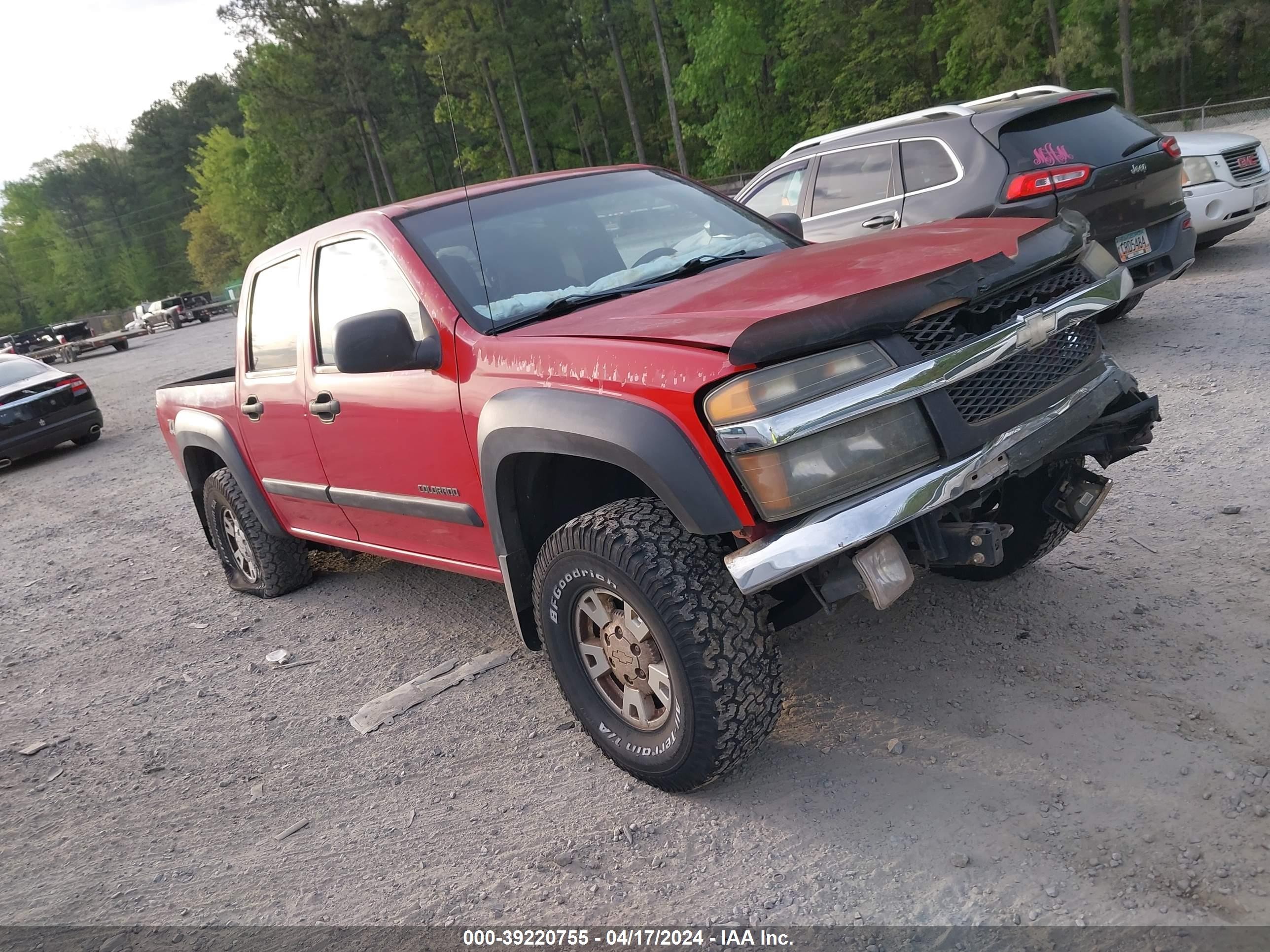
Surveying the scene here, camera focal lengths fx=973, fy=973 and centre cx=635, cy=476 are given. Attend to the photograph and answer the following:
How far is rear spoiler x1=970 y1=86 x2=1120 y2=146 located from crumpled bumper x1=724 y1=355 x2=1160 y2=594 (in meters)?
4.11

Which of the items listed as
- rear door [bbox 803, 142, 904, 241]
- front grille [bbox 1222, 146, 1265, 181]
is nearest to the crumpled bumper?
rear door [bbox 803, 142, 904, 241]

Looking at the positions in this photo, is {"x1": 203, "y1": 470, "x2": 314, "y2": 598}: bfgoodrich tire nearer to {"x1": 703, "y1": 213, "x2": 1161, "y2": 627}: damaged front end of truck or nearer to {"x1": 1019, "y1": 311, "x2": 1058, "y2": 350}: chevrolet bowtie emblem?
{"x1": 703, "y1": 213, "x2": 1161, "y2": 627}: damaged front end of truck

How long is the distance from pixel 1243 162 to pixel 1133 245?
317 centimetres

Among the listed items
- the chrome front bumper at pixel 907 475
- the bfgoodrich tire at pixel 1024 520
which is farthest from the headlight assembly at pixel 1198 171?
the chrome front bumper at pixel 907 475

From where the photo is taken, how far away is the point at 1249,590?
11.6ft

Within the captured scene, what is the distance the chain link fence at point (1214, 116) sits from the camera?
84.8 ft

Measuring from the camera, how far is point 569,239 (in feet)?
12.7

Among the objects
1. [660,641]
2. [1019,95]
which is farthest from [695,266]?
[1019,95]

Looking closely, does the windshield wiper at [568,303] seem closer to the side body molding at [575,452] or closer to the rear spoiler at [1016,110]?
the side body molding at [575,452]

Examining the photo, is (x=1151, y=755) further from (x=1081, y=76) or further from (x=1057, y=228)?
(x=1081, y=76)

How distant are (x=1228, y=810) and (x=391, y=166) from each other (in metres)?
58.3

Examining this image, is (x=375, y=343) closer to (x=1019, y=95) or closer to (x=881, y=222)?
(x=881, y=222)

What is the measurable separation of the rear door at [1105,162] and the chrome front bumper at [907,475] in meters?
4.00

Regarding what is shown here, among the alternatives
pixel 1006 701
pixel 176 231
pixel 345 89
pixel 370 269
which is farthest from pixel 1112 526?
pixel 176 231
